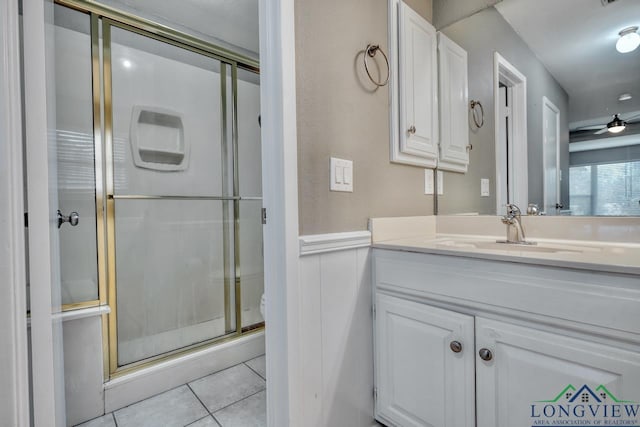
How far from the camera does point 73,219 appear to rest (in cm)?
119

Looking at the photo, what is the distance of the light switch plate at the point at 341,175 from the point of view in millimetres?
1099

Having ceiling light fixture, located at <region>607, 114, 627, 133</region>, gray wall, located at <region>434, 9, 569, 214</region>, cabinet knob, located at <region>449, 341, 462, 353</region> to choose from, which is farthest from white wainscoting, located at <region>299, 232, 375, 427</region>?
ceiling light fixture, located at <region>607, 114, 627, 133</region>

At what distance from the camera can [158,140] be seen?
2.04m

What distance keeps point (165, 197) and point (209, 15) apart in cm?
121

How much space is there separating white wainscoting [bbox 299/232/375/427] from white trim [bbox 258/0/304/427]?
0.05 metres

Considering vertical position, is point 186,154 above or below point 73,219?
above

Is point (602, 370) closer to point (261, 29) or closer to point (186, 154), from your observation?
point (261, 29)

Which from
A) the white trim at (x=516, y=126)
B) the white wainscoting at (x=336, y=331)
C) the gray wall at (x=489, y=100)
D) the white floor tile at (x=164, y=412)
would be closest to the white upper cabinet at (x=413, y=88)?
the gray wall at (x=489, y=100)

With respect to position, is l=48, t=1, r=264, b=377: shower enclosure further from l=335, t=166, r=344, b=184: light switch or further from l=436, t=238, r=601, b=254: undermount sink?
l=436, t=238, r=601, b=254: undermount sink

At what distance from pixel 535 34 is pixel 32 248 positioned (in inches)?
83.4

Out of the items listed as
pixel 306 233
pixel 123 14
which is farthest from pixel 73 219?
pixel 123 14

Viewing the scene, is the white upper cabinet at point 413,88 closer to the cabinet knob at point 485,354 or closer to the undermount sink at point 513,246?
the undermount sink at point 513,246

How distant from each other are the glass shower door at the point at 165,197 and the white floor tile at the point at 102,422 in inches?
10.3

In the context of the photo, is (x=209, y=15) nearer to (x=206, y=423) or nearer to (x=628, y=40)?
(x=628, y=40)
